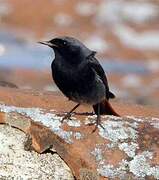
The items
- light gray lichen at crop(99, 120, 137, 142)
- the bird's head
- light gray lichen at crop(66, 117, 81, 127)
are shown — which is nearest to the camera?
light gray lichen at crop(99, 120, 137, 142)

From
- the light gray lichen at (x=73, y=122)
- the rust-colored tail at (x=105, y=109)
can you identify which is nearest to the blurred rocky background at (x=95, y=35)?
the rust-colored tail at (x=105, y=109)

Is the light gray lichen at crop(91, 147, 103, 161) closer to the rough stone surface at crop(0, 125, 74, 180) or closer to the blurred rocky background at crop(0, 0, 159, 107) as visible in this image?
the rough stone surface at crop(0, 125, 74, 180)

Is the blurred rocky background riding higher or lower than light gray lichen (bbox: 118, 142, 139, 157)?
higher

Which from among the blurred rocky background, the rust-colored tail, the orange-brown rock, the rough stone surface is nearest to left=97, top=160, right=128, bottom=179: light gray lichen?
the orange-brown rock

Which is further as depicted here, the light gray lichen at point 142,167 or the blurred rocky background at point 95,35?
the blurred rocky background at point 95,35

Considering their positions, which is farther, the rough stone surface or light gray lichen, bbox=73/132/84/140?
light gray lichen, bbox=73/132/84/140

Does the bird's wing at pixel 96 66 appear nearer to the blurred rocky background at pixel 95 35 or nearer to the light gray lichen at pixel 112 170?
the light gray lichen at pixel 112 170

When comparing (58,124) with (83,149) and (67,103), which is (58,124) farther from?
(67,103)

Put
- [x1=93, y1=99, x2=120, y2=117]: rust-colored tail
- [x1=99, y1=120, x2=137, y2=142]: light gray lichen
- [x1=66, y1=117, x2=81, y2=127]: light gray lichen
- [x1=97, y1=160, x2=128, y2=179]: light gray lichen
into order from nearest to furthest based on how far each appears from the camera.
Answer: [x1=97, y1=160, x2=128, y2=179]: light gray lichen
[x1=99, y1=120, x2=137, y2=142]: light gray lichen
[x1=66, y1=117, x2=81, y2=127]: light gray lichen
[x1=93, y1=99, x2=120, y2=117]: rust-colored tail
